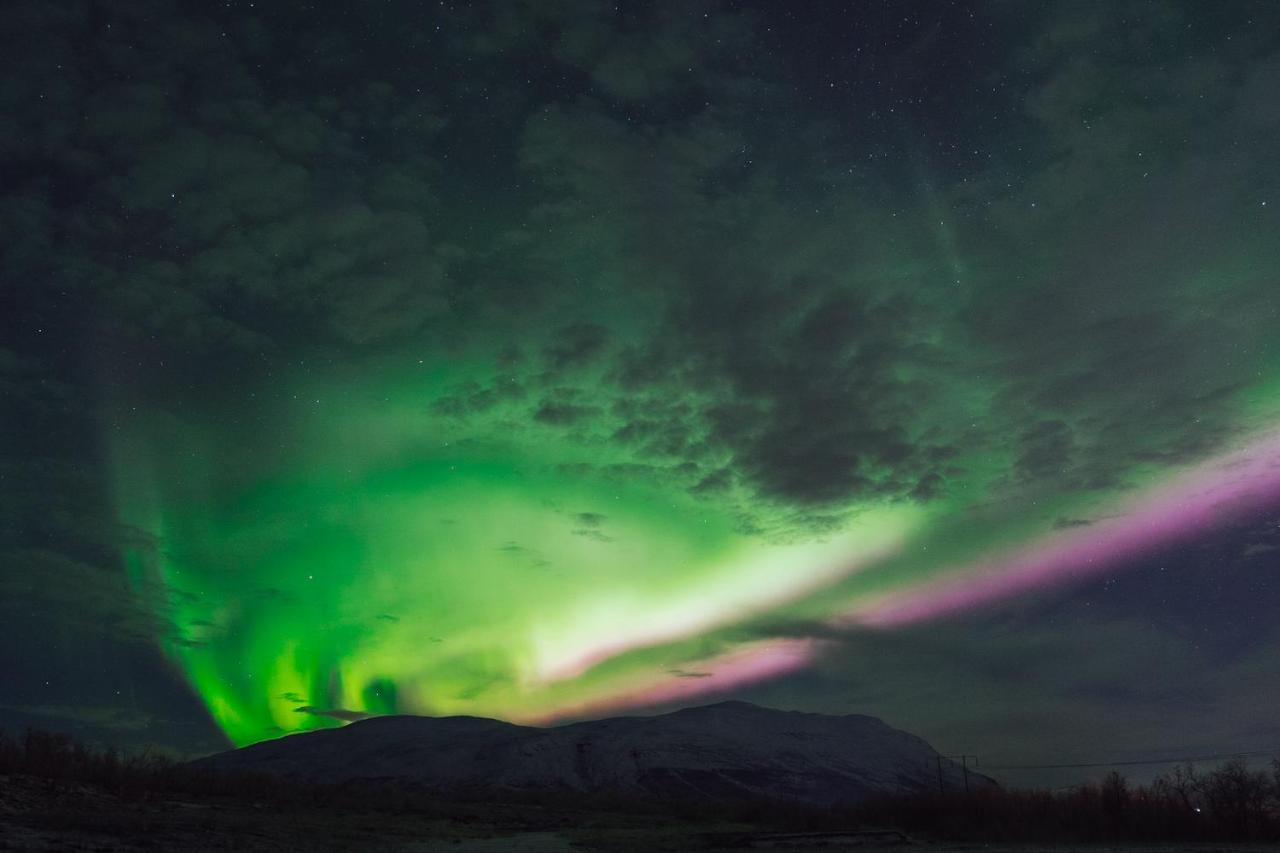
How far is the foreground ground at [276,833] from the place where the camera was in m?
19.0

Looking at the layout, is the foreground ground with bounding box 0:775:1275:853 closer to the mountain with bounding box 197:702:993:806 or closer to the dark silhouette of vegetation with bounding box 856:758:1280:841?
the dark silhouette of vegetation with bounding box 856:758:1280:841

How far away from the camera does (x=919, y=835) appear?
42.8m

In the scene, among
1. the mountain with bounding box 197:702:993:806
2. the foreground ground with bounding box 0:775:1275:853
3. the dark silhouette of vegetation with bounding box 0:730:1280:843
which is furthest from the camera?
the mountain with bounding box 197:702:993:806

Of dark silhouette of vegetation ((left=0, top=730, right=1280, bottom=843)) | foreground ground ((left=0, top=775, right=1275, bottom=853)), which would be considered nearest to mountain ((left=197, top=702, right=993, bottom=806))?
dark silhouette of vegetation ((left=0, top=730, right=1280, bottom=843))

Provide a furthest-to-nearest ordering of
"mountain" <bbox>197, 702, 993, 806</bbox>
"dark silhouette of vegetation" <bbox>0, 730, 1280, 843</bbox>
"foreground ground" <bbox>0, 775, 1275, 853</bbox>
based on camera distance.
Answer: "mountain" <bbox>197, 702, 993, 806</bbox>, "dark silhouette of vegetation" <bbox>0, 730, 1280, 843</bbox>, "foreground ground" <bbox>0, 775, 1275, 853</bbox>

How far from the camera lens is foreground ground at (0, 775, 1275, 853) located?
749 inches

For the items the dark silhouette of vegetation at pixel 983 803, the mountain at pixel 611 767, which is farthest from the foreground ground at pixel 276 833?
the mountain at pixel 611 767

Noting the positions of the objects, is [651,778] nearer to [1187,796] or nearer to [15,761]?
[1187,796]

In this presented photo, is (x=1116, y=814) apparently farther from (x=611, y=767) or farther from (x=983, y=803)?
(x=611, y=767)

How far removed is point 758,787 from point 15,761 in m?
162

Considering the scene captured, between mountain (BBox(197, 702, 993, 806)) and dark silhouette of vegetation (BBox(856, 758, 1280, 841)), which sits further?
mountain (BBox(197, 702, 993, 806))

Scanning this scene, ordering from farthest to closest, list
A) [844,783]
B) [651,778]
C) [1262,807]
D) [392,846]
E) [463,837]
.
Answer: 1. [844,783]
2. [651,778]
3. [1262,807]
4. [463,837]
5. [392,846]

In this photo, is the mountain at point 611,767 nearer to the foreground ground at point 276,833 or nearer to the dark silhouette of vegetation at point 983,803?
the dark silhouette of vegetation at point 983,803

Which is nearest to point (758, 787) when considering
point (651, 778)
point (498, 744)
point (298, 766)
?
point (651, 778)
